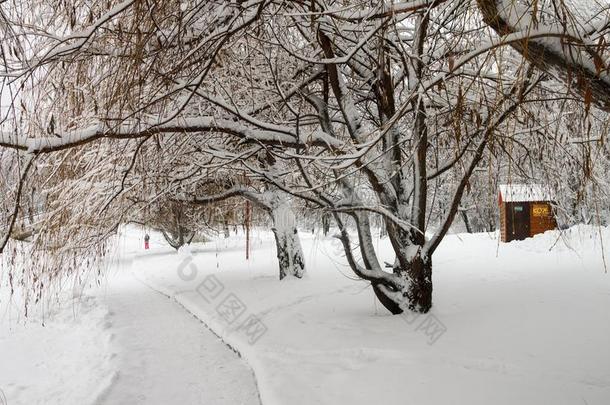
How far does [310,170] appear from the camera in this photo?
7.34 metres

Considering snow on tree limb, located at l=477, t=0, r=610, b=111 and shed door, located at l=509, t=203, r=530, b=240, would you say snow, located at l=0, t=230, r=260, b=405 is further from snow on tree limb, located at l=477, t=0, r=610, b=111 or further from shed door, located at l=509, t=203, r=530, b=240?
shed door, located at l=509, t=203, r=530, b=240

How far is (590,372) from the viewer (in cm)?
421

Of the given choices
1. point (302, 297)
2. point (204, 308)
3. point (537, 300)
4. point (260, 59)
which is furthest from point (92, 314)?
point (537, 300)

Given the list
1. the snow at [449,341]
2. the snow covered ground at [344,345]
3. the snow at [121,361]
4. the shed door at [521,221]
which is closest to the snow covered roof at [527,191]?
the shed door at [521,221]

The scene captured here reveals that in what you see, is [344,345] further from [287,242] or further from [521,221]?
[521,221]

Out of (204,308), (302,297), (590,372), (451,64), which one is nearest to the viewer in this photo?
(451,64)

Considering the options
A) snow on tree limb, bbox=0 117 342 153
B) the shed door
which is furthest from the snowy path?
the shed door

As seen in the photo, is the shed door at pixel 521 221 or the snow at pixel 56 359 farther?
the shed door at pixel 521 221

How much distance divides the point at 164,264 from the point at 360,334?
55.8 feet

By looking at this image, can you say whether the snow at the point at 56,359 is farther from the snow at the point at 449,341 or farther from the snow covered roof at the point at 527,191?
the snow covered roof at the point at 527,191

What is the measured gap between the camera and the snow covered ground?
4.45 metres

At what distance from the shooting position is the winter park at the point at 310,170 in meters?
3.31

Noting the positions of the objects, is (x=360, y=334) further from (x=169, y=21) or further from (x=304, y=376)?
(x=169, y=21)

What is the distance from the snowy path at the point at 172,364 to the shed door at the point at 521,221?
522 inches
